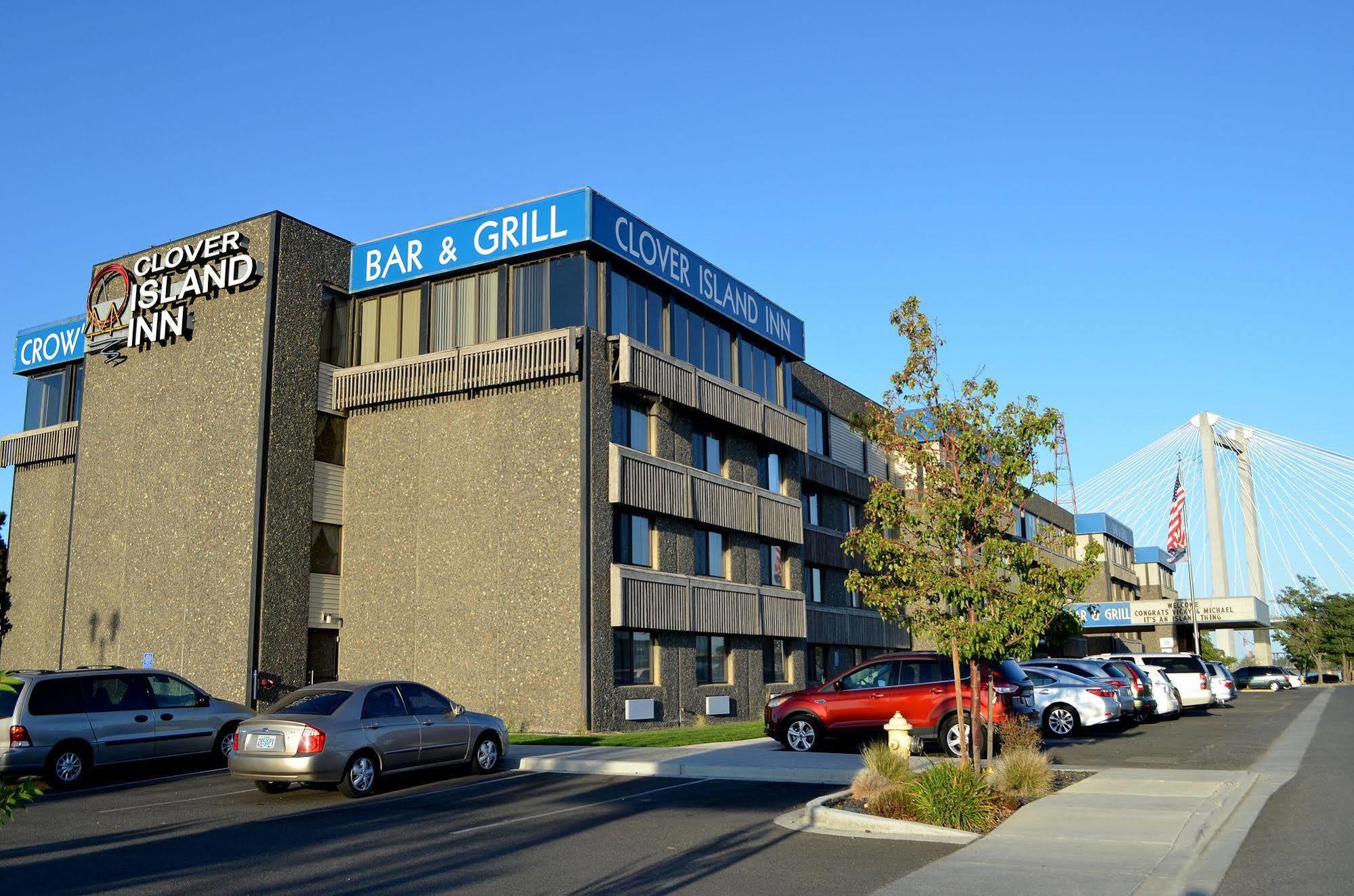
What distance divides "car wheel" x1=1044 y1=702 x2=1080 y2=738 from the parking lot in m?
6.51

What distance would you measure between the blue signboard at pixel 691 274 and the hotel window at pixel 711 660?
8979 millimetres

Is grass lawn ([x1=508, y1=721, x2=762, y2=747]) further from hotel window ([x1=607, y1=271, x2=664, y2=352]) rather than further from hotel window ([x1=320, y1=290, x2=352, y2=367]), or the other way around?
hotel window ([x1=320, y1=290, x2=352, y2=367])

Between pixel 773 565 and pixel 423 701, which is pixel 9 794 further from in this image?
pixel 773 565

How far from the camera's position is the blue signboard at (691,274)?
26719 mm

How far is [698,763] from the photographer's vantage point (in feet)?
59.0

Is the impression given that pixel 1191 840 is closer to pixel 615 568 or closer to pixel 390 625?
pixel 615 568

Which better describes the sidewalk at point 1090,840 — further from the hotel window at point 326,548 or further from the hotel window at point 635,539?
the hotel window at point 326,548

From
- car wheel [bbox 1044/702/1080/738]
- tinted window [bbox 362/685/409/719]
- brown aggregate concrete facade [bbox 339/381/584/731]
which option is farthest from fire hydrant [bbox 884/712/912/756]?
car wheel [bbox 1044/702/1080/738]

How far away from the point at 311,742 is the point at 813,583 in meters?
25.2

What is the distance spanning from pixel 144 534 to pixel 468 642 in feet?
31.2

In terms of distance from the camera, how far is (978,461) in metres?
14.4

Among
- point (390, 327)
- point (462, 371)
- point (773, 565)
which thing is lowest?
point (773, 565)

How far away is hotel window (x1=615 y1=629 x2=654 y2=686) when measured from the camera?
25.9 meters

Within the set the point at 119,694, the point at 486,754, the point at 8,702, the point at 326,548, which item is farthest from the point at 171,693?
the point at 326,548
